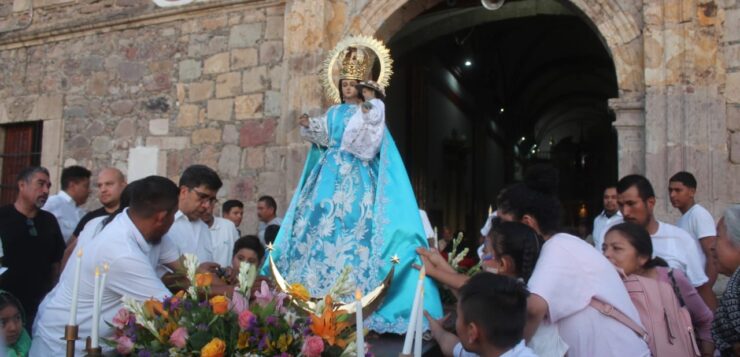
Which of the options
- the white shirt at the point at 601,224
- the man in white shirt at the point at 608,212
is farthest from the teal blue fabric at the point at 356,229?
the man in white shirt at the point at 608,212

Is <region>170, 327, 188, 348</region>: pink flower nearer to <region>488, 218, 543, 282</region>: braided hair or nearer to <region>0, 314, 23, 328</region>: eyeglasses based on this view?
<region>0, 314, 23, 328</region>: eyeglasses

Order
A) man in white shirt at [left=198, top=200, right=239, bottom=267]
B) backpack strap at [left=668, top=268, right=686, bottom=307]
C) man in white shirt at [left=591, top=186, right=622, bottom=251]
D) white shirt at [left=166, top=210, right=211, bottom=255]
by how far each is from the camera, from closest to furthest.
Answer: backpack strap at [left=668, top=268, right=686, bottom=307] → white shirt at [left=166, top=210, right=211, bottom=255] → man in white shirt at [left=198, top=200, right=239, bottom=267] → man in white shirt at [left=591, top=186, right=622, bottom=251]

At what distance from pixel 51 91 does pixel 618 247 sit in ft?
26.1

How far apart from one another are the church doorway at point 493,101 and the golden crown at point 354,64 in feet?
10.2

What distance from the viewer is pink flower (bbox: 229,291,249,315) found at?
7.70 ft

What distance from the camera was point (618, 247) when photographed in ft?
10.5

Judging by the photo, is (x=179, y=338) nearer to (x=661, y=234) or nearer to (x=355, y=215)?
(x=355, y=215)

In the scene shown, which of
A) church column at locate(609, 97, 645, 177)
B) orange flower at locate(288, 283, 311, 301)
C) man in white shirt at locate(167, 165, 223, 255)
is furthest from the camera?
church column at locate(609, 97, 645, 177)

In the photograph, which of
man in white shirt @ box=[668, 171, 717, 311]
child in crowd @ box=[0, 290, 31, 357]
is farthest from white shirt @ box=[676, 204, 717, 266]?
child in crowd @ box=[0, 290, 31, 357]

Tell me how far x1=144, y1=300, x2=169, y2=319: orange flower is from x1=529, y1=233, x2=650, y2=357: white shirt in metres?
1.36

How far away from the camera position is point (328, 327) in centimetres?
227

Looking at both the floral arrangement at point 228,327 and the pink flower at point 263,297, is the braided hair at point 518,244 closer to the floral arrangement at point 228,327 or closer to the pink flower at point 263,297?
the floral arrangement at point 228,327

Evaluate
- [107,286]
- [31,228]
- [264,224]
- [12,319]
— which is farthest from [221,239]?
[107,286]

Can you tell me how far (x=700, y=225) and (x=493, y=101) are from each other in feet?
42.8
